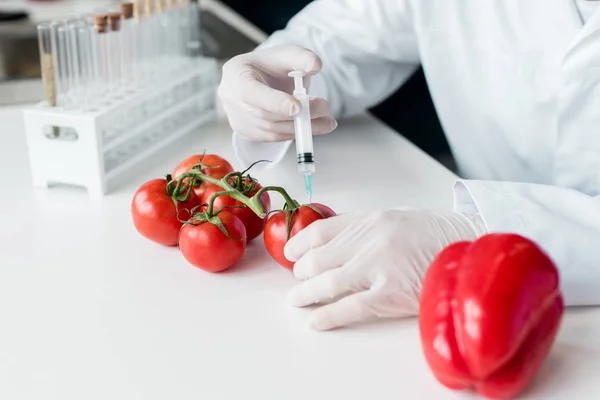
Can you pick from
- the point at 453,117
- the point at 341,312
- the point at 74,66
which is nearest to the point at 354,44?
the point at 453,117

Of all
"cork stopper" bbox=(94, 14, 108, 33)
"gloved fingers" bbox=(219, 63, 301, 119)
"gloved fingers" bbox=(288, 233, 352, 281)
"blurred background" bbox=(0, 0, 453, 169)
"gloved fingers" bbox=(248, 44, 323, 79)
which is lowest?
"blurred background" bbox=(0, 0, 453, 169)

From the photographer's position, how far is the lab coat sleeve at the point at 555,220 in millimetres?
901

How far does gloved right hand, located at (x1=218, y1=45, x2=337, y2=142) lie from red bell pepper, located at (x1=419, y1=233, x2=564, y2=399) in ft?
1.44

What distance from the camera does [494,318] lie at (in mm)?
661

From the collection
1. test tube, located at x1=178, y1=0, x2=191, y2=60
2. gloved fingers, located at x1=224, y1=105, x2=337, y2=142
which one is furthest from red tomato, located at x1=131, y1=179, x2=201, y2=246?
test tube, located at x1=178, y1=0, x2=191, y2=60

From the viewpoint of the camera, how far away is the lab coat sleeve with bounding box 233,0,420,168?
1465 mm

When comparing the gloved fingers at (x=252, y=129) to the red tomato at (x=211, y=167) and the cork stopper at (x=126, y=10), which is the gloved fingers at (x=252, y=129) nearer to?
the red tomato at (x=211, y=167)

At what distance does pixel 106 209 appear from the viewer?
1182mm

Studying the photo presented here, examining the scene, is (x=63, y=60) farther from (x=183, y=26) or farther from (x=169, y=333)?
(x=169, y=333)

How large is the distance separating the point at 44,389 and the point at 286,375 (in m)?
0.26

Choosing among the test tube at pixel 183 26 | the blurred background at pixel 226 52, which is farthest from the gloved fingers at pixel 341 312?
the blurred background at pixel 226 52

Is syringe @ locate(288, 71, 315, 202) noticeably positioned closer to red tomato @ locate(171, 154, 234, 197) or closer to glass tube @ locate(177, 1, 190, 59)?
red tomato @ locate(171, 154, 234, 197)

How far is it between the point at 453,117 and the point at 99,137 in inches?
28.4

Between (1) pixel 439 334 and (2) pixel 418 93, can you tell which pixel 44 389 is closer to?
(1) pixel 439 334
